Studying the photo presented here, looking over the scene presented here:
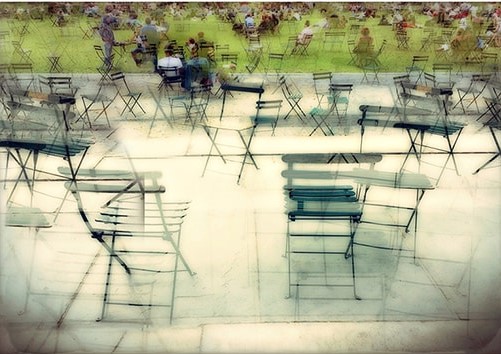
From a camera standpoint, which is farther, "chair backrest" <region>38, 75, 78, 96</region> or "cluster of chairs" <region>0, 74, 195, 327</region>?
"chair backrest" <region>38, 75, 78, 96</region>

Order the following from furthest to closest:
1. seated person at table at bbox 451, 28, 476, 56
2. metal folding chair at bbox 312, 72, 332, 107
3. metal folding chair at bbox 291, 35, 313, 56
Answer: metal folding chair at bbox 291, 35, 313, 56 < seated person at table at bbox 451, 28, 476, 56 < metal folding chair at bbox 312, 72, 332, 107

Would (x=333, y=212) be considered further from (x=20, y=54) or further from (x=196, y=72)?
(x=20, y=54)

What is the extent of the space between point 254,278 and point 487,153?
4.24 meters

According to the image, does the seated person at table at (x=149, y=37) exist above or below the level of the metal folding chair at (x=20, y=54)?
above

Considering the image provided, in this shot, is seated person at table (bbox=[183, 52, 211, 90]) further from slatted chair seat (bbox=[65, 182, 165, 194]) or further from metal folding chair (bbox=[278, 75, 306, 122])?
slatted chair seat (bbox=[65, 182, 165, 194])

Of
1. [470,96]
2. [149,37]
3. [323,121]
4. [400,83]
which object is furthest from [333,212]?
[149,37]

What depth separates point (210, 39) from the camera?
1628 cm

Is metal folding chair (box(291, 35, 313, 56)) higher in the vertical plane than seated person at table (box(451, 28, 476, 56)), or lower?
lower

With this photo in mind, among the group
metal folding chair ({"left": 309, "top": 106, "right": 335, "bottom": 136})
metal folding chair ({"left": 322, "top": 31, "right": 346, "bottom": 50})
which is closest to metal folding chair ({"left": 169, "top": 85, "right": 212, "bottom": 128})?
metal folding chair ({"left": 309, "top": 106, "right": 335, "bottom": 136})

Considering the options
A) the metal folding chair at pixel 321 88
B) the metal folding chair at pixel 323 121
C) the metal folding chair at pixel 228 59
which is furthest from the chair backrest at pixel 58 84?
the metal folding chair at pixel 321 88

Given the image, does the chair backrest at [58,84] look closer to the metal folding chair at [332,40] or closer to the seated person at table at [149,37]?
the seated person at table at [149,37]

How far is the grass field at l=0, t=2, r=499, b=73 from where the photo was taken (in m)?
12.5

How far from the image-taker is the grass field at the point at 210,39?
1249 centimetres

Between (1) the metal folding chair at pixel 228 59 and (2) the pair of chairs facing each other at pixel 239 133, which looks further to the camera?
(1) the metal folding chair at pixel 228 59
